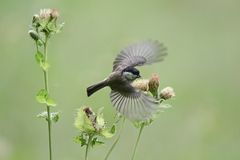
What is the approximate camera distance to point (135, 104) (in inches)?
45.0

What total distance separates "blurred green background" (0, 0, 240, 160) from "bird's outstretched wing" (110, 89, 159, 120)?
1150 millimetres

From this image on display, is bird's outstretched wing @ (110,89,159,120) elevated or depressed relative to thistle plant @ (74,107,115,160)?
elevated

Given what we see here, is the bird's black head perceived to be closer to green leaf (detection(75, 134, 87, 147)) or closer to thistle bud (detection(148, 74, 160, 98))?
thistle bud (detection(148, 74, 160, 98))

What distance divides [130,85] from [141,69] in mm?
1999

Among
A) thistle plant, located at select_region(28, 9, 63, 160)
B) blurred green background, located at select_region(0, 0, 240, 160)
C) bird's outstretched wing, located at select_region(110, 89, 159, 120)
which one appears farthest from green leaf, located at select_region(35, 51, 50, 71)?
blurred green background, located at select_region(0, 0, 240, 160)

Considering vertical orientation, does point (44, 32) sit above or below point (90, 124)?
above

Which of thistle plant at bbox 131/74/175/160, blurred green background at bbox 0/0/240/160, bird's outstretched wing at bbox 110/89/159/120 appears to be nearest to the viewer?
bird's outstretched wing at bbox 110/89/159/120

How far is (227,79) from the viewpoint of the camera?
334cm

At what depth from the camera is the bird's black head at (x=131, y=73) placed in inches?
48.7

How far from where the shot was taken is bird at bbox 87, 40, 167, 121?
1.13 metres

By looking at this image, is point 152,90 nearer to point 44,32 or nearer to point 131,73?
Answer: point 131,73

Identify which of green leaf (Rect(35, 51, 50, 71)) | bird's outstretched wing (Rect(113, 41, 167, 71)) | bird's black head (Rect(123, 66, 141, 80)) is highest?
bird's outstretched wing (Rect(113, 41, 167, 71))

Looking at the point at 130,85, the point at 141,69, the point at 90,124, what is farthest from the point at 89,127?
the point at 141,69

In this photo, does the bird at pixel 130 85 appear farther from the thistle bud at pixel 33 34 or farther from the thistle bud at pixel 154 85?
the thistle bud at pixel 33 34
